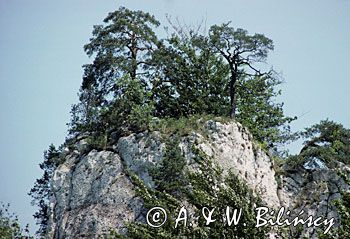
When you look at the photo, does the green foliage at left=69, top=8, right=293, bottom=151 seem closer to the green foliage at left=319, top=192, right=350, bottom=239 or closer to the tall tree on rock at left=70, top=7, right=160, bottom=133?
the tall tree on rock at left=70, top=7, right=160, bottom=133

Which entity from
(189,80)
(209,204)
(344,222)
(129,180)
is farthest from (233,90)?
(344,222)

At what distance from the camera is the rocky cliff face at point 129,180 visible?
17812 millimetres

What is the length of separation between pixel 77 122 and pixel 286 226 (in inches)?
501

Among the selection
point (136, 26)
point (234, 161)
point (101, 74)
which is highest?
point (136, 26)

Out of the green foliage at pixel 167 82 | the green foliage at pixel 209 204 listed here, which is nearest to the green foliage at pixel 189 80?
the green foliage at pixel 167 82

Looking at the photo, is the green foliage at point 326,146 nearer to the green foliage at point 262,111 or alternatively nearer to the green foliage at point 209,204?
the green foliage at point 262,111

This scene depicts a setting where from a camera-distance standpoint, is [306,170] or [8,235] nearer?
[8,235]

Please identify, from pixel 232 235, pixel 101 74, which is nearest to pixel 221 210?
pixel 232 235

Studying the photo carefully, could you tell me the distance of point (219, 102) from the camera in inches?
888

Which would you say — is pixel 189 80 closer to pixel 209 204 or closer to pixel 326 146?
pixel 326 146

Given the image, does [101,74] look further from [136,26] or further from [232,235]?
[232,235]

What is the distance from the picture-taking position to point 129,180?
18.3 metres

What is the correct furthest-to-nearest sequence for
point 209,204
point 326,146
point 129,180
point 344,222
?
1. point 326,146
2. point 129,180
3. point 209,204
4. point 344,222

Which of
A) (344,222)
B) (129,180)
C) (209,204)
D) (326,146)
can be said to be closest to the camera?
(344,222)
